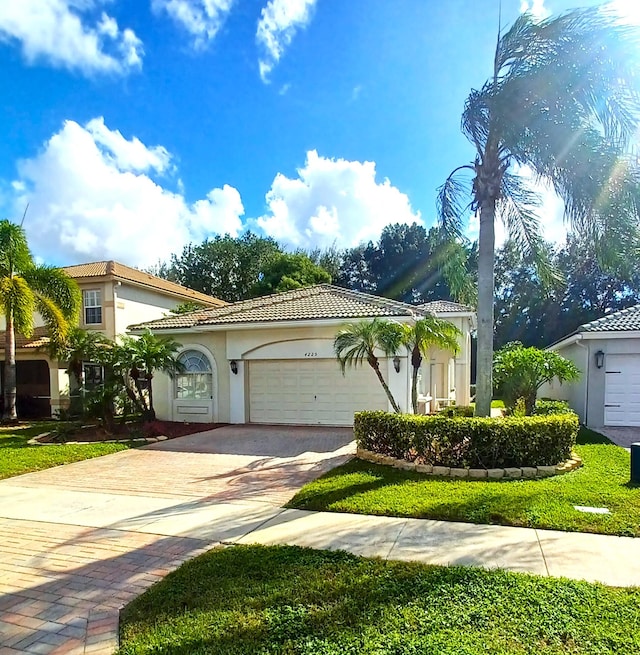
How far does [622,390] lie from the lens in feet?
50.6

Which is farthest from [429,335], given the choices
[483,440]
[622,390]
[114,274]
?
[114,274]

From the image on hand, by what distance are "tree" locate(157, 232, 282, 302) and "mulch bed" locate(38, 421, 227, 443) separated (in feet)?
85.7

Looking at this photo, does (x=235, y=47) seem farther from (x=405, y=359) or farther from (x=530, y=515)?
(x=530, y=515)

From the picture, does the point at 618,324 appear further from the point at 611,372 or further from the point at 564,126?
the point at 564,126

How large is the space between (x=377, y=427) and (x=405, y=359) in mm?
4909

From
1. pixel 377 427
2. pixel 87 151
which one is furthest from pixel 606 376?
pixel 87 151

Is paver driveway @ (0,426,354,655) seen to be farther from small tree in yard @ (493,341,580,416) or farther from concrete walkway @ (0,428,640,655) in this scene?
small tree in yard @ (493,341,580,416)

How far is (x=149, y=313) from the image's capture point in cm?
2431

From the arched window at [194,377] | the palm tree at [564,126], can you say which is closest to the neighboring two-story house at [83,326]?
the arched window at [194,377]

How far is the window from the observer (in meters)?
22.0

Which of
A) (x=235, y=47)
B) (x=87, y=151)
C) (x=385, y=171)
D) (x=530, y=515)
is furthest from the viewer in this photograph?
(x=385, y=171)

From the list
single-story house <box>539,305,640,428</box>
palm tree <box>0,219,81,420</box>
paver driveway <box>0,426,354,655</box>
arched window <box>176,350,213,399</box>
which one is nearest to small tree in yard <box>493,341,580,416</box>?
single-story house <box>539,305,640,428</box>

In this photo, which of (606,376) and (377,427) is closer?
(377,427)

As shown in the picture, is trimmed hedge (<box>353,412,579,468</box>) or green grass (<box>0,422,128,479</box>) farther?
green grass (<box>0,422,128,479</box>)
